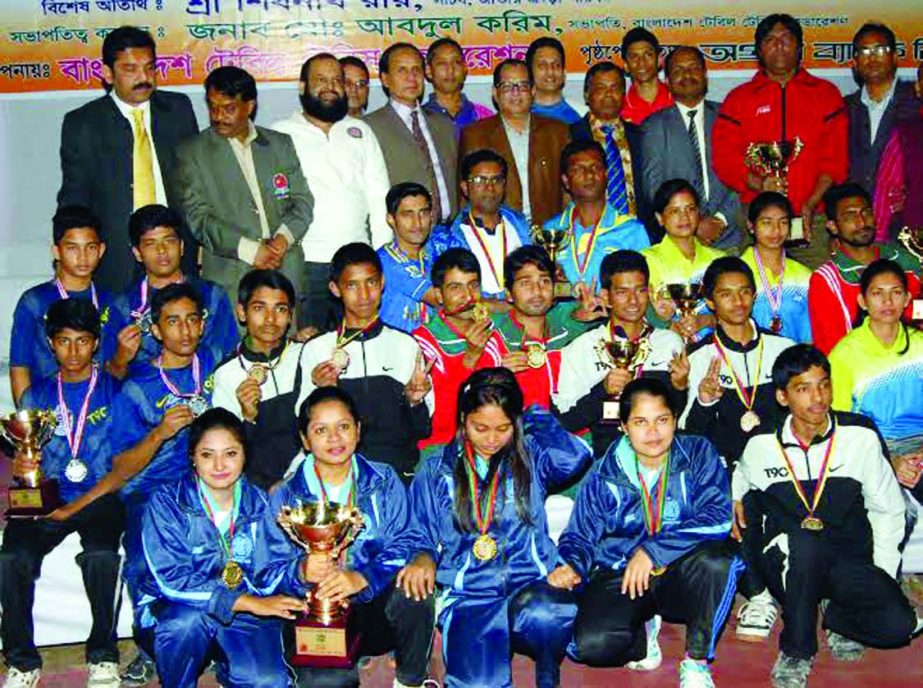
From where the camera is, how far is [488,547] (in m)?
5.07

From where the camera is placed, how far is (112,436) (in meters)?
5.76

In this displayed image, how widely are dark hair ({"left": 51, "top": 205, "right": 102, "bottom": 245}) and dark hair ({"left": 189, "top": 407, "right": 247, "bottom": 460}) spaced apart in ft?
5.63

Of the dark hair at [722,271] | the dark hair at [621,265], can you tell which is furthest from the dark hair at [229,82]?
the dark hair at [722,271]

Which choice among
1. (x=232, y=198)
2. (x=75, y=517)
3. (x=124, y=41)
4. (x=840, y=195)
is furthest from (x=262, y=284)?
(x=840, y=195)

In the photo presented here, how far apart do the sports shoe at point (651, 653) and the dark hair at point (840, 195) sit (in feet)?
8.77

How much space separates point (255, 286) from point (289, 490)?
1.25 m

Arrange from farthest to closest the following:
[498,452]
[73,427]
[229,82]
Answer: [229,82] < [73,427] < [498,452]

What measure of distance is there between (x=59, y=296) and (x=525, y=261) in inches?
89.7

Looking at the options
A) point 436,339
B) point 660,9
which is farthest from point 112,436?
point 660,9

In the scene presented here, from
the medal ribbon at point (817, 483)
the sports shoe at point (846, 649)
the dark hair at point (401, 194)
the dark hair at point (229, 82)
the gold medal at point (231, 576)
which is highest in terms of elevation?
the dark hair at point (229, 82)

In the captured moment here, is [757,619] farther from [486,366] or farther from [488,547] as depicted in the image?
[486,366]

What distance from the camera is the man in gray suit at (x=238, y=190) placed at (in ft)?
22.6

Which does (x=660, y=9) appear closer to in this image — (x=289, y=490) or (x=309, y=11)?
(x=309, y=11)

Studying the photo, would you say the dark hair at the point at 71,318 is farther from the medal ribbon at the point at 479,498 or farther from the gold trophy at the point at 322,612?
the medal ribbon at the point at 479,498
